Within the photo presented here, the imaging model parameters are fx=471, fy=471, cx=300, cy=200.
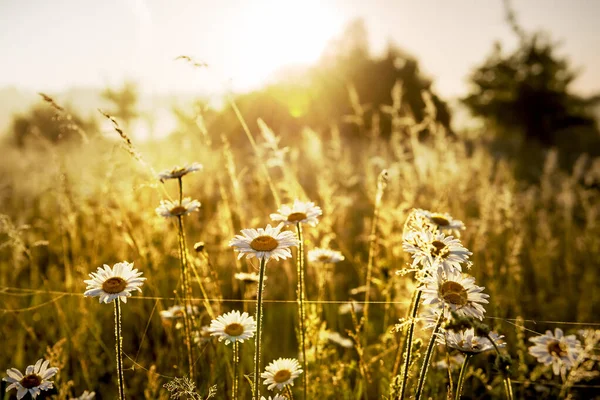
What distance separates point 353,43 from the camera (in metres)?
19.5

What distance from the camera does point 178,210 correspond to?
5.23ft

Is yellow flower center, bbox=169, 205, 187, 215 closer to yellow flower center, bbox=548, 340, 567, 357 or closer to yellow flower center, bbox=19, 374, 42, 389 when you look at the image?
yellow flower center, bbox=19, 374, 42, 389

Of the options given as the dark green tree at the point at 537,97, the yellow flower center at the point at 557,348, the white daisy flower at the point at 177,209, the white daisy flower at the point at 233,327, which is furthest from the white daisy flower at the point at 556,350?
the dark green tree at the point at 537,97

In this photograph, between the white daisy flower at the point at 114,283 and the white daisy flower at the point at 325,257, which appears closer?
the white daisy flower at the point at 114,283

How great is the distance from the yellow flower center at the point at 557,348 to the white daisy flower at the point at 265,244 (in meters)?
0.79

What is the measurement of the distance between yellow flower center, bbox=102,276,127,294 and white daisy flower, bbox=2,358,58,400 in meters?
0.27

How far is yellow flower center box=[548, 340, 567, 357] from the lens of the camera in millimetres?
1321

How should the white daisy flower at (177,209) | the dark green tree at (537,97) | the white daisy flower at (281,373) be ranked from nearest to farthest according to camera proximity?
the white daisy flower at (281,373) < the white daisy flower at (177,209) < the dark green tree at (537,97)

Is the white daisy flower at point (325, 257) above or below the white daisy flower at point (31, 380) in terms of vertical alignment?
above

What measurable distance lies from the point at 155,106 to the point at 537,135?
1632 cm

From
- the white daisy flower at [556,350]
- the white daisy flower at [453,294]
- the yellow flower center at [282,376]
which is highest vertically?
the white daisy flower at [453,294]

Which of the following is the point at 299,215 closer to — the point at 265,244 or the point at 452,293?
the point at 265,244

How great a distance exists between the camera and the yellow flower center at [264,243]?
4.25 feet

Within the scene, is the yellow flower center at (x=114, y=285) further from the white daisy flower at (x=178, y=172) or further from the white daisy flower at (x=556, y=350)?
the white daisy flower at (x=556, y=350)
